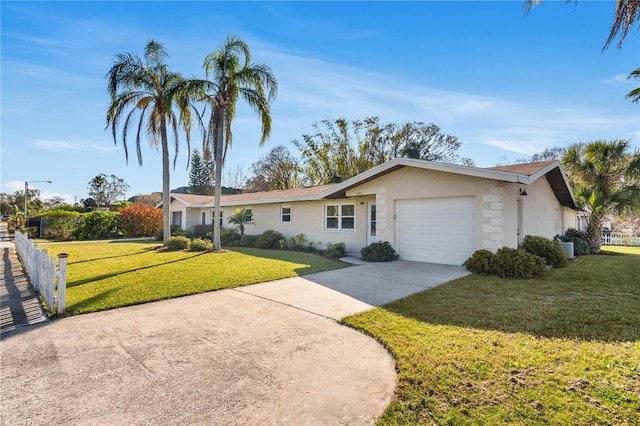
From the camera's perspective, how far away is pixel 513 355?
357cm

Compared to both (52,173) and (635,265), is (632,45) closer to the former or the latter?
(635,265)

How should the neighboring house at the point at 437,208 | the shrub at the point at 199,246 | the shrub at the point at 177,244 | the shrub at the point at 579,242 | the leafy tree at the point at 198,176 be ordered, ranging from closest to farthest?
the neighboring house at the point at 437,208
the shrub at the point at 199,246
the shrub at the point at 579,242
the shrub at the point at 177,244
the leafy tree at the point at 198,176

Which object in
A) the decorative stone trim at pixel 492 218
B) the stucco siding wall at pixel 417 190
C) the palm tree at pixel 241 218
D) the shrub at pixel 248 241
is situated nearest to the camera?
the decorative stone trim at pixel 492 218

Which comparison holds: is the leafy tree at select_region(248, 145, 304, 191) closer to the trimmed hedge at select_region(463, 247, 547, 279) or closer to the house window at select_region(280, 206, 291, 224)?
the house window at select_region(280, 206, 291, 224)

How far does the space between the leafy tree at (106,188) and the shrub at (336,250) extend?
182 feet

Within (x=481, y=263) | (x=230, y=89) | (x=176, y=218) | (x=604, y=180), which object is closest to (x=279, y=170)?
(x=176, y=218)

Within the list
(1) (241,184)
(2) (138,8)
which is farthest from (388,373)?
(1) (241,184)

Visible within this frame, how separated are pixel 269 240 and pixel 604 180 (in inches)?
642

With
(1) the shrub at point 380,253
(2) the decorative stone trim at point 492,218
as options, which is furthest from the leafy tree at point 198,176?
(2) the decorative stone trim at point 492,218

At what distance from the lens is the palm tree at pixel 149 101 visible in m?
13.7

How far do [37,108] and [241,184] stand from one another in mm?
35183

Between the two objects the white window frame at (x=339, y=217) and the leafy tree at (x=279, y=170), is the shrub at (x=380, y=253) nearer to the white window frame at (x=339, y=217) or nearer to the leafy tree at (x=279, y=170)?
the white window frame at (x=339, y=217)

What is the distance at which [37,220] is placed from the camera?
946 inches

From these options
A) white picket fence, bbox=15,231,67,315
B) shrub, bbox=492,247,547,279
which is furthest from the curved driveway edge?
shrub, bbox=492,247,547,279
